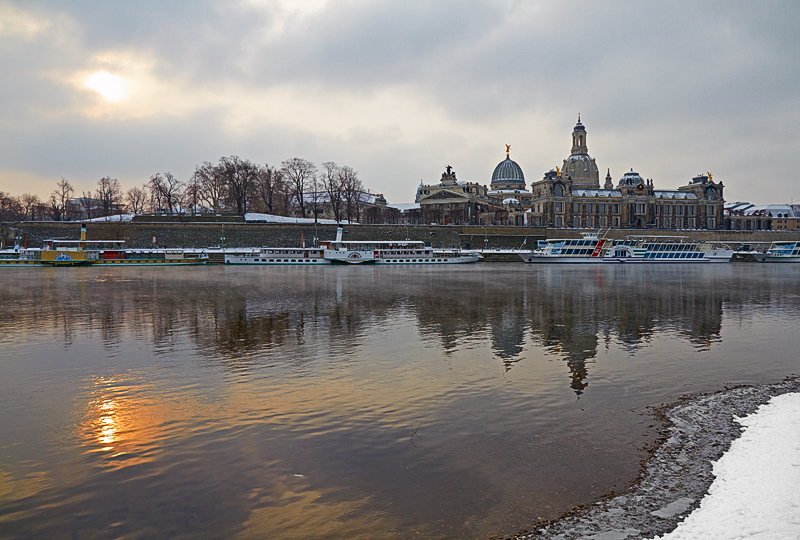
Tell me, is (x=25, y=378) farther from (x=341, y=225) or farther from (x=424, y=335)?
(x=341, y=225)

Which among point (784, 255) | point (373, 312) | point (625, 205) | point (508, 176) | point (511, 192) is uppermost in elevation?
point (508, 176)

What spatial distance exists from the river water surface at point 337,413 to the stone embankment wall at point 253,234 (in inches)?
2343

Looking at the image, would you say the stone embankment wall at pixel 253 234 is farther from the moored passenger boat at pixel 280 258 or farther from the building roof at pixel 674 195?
the building roof at pixel 674 195

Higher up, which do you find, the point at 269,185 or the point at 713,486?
the point at 269,185

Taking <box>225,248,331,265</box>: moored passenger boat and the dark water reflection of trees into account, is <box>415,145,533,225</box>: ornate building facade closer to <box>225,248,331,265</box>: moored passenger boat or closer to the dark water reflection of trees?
<box>225,248,331,265</box>: moored passenger boat

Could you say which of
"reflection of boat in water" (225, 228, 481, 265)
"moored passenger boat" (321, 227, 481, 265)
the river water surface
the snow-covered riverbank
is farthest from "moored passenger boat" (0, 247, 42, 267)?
the snow-covered riverbank

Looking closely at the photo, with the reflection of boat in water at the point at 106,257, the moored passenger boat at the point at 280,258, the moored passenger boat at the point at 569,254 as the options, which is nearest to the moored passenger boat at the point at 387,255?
the moored passenger boat at the point at 280,258

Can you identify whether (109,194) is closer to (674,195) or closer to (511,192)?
(511,192)

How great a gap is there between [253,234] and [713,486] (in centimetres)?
8043

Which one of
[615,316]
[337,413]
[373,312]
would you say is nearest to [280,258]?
[373,312]

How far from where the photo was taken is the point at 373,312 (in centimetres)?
2345

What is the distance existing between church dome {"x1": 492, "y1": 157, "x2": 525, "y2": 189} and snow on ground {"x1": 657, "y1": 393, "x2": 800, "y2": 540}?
145 meters

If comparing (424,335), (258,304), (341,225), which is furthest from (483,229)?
(424,335)

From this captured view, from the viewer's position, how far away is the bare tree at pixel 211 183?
305 feet
